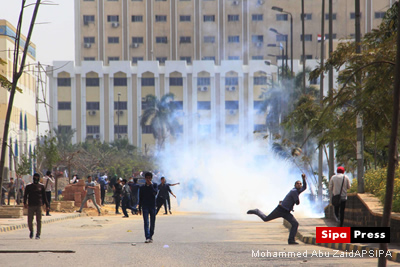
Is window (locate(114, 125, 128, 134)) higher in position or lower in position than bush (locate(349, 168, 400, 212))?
higher

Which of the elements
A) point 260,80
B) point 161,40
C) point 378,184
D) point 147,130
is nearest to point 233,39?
point 260,80

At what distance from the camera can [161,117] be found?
3270 inches

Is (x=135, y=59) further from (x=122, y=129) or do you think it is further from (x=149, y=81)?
(x=122, y=129)

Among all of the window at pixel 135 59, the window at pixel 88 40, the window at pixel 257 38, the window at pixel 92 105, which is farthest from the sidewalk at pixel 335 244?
the window at pixel 88 40

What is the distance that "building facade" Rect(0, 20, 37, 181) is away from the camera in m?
59.1

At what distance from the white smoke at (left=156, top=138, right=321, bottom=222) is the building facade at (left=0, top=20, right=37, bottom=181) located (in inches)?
512

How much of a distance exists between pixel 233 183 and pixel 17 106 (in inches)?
1023

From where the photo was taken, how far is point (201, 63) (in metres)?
90.9

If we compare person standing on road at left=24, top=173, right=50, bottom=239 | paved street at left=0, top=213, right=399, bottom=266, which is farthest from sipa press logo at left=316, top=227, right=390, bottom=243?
person standing on road at left=24, top=173, right=50, bottom=239

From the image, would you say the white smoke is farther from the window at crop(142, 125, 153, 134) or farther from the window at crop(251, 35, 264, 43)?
the window at crop(251, 35, 264, 43)

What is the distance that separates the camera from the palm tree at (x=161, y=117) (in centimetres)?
8306

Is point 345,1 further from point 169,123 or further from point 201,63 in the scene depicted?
point 169,123

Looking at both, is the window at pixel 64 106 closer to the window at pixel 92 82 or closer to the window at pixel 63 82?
the window at pixel 63 82

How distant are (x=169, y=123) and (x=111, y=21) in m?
21.0
